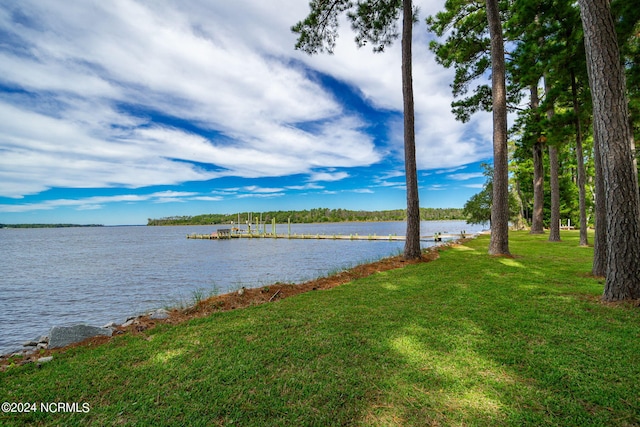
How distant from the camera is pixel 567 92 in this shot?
9.38 m

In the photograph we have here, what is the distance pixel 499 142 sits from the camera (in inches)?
349

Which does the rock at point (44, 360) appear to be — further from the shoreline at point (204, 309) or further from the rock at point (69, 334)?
the rock at point (69, 334)

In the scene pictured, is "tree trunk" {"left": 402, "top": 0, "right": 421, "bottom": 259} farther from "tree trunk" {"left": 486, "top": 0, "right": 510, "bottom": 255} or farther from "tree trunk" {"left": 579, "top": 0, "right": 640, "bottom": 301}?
"tree trunk" {"left": 579, "top": 0, "right": 640, "bottom": 301}

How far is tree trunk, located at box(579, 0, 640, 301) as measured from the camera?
4137 mm

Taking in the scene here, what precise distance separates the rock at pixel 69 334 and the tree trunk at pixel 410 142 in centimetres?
774

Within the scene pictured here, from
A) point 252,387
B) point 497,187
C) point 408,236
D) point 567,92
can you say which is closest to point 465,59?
point 567,92

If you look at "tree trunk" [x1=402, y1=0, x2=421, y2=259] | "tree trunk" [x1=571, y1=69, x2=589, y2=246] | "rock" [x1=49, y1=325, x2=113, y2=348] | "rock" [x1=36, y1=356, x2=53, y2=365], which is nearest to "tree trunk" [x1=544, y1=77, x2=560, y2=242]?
"tree trunk" [x1=571, y1=69, x2=589, y2=246]

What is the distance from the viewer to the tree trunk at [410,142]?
9.12 metres

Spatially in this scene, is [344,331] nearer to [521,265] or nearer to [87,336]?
[87,336]

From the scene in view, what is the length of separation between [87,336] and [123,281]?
1077 centimetres

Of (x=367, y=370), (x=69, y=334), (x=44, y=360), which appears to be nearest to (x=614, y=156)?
(x=367, y=370)

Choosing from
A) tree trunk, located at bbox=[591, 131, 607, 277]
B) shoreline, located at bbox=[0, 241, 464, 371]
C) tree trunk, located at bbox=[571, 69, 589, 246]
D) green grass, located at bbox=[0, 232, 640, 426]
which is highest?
tree trunk, located at bbox=[571, 69, 589, 246]

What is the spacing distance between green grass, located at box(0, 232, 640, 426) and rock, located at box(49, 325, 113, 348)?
52 cm

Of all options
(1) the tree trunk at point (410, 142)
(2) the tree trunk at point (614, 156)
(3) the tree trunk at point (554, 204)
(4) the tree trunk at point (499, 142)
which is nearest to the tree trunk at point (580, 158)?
(4) the tree trunk at point (499, 142)
